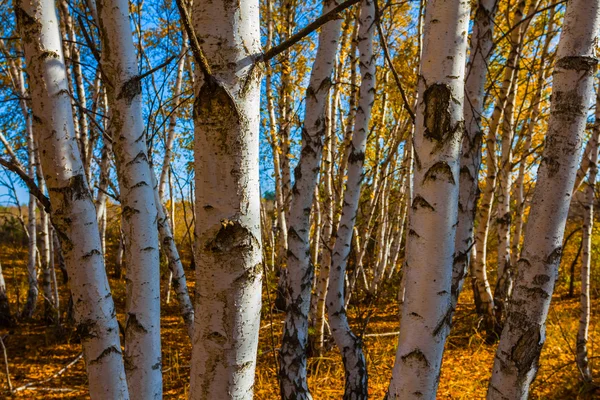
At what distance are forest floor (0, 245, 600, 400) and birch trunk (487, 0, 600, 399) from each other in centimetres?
134

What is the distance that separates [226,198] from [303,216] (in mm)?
1830

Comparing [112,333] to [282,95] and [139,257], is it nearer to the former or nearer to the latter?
[139,257]

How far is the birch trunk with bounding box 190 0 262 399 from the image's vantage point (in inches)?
31.9

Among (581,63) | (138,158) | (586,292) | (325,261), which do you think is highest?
(581,63)

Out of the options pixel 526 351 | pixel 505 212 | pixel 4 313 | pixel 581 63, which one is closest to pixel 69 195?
pixel 526 351

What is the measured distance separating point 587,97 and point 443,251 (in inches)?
31.0

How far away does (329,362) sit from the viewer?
425 cm

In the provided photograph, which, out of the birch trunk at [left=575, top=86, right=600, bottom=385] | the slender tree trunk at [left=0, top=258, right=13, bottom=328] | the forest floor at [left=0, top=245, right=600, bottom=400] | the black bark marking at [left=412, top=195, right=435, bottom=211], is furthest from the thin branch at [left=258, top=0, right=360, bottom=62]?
the slender tree trunk at [left=0, top=258, right=13, bottom=328]

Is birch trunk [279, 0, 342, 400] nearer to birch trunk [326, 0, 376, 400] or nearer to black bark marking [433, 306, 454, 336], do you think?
birch trunk [326, 0, 376, 400]

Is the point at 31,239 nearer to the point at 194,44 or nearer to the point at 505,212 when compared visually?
the point at 505,212

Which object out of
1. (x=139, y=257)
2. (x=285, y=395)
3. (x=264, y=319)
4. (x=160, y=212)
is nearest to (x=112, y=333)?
(x=139, y=257)

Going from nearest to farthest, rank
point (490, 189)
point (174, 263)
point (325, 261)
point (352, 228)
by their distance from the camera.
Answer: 1. point (352, 228)
2. point (174, 263)
3. point (325, 261)
4. point (490, 189)

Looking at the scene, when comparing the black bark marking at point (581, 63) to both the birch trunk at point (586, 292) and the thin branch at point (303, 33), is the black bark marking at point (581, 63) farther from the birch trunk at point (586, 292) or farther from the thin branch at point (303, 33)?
the birch trunk at point (586, 292)

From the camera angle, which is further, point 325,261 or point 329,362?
point 329,362
